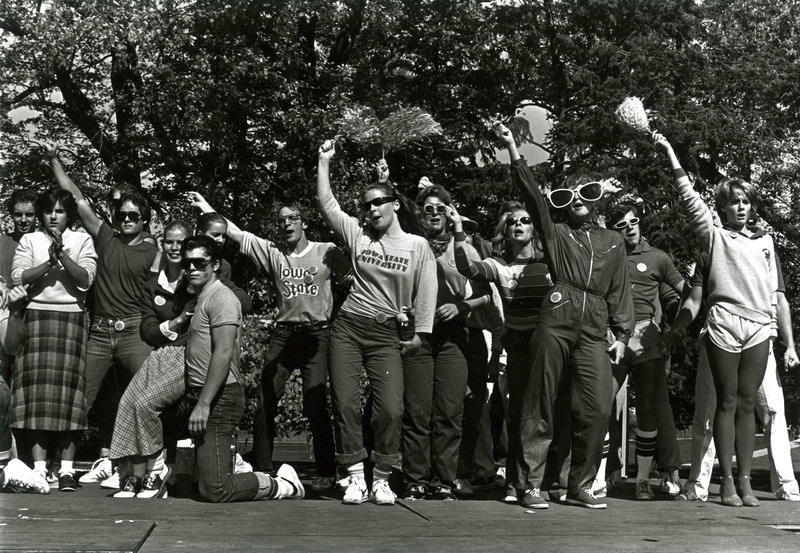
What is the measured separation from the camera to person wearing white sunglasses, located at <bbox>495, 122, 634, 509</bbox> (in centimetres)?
636

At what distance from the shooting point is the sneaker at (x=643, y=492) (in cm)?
707

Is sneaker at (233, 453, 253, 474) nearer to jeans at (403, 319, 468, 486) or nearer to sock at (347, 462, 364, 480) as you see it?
sock at (347, 462, 364, 480)

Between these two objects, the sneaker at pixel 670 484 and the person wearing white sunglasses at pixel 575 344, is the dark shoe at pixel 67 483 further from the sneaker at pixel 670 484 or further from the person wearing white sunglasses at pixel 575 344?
the sneaker at pixel 670 484

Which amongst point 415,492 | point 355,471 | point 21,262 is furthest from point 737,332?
point 21,262

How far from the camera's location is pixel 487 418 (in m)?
Result: 7.46

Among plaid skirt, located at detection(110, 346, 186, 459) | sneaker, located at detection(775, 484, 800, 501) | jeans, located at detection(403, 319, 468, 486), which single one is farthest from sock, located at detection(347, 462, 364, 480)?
sneaker, located at detection(775, 484, 800, 501)

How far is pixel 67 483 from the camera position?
22.1ft

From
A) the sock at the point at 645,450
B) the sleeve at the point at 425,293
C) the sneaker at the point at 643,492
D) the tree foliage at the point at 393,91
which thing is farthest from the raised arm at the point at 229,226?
the tree foliage at the point at 393,91

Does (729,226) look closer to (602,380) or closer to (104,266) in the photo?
(602,380)

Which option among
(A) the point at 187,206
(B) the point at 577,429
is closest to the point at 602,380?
(B) the point at 577,429

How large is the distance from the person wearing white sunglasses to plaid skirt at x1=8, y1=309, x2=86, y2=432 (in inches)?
115

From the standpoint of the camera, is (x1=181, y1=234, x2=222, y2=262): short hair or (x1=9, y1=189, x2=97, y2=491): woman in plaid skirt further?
(x1=9, y1=189, x2=97, y2=491): woman in plaid skirt

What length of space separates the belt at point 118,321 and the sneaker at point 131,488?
117cm

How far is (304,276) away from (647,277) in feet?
7.95
